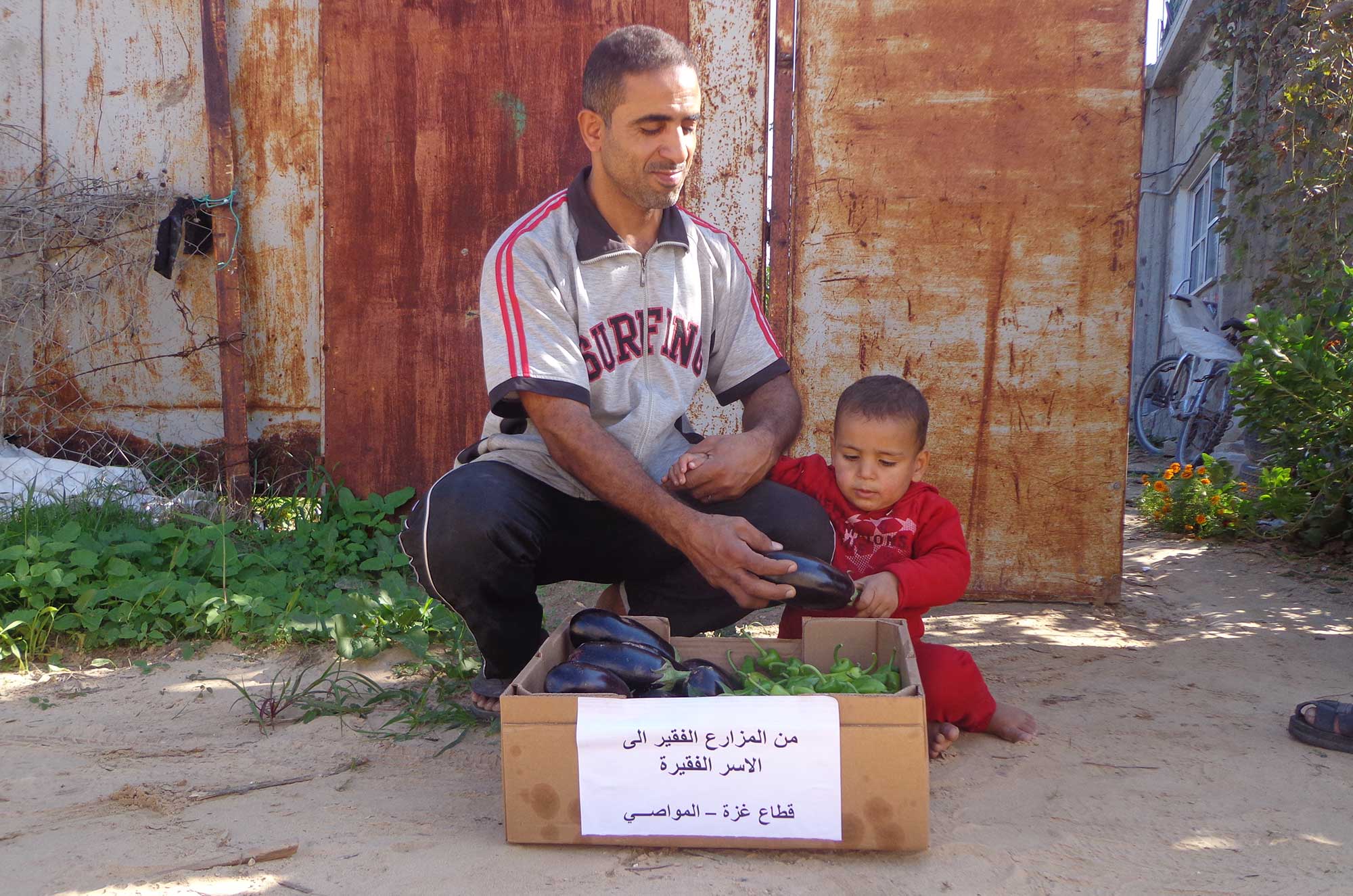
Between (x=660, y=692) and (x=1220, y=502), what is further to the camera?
(x=1220, y=502)

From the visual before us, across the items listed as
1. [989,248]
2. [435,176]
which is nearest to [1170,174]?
[989,248]

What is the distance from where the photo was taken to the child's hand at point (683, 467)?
8.20 feet

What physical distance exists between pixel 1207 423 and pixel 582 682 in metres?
7.34

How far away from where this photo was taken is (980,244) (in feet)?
12.8

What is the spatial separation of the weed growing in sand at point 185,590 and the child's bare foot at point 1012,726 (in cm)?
153

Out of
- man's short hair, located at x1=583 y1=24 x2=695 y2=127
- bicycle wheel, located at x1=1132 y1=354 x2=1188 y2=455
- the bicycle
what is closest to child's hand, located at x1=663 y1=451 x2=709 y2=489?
man's short hair, located at x1=583 y1=24 x2=695 y2=127

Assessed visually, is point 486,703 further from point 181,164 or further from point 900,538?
point 181,164

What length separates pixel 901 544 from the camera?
2.67 meters

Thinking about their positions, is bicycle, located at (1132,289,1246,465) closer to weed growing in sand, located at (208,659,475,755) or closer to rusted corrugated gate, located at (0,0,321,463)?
rusted corrugated gate, located at (0,0,321,463)

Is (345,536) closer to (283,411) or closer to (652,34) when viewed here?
(283,411)

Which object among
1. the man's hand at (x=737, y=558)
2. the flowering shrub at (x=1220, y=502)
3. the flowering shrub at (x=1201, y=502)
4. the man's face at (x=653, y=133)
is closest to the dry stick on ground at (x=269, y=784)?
the man's hand at (x=737, y=558)

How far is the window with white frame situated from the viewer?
936 centimetres

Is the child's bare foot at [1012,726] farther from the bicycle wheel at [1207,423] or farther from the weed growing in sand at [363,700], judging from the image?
the bicycle wheel at [1207,423]

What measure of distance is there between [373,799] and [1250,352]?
13.2 ft
